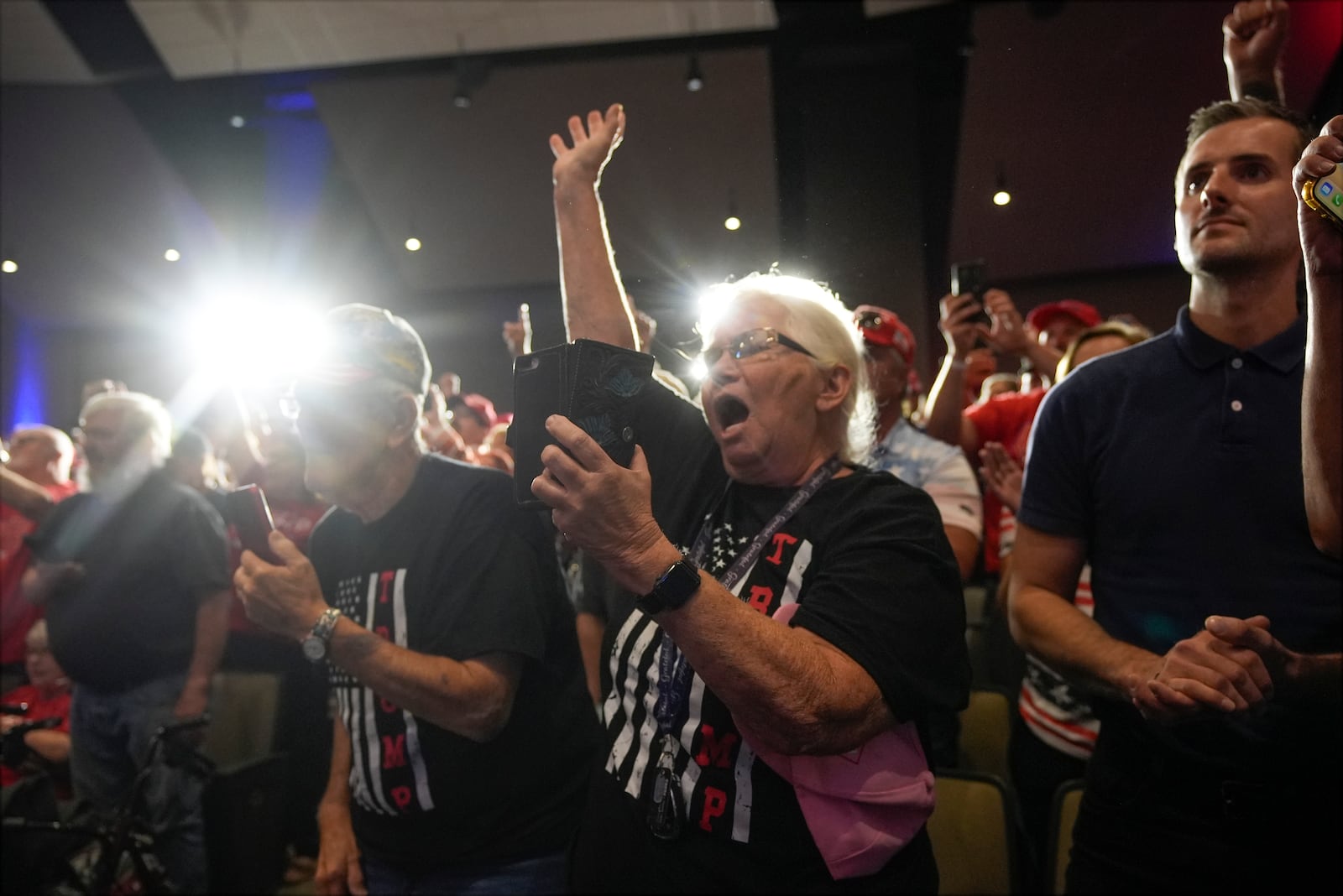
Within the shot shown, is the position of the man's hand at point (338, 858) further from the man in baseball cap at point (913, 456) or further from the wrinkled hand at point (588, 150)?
the man in baseball cap at point (913, 456)

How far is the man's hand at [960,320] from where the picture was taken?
69.9 inches

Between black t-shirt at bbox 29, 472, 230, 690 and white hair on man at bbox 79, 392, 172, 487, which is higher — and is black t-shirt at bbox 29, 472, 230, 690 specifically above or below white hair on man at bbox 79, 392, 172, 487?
below

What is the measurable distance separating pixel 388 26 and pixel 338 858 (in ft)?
8.23

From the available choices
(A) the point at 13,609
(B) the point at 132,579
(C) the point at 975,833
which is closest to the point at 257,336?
(B) the point at 132,579

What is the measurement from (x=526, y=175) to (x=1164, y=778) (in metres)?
1.61

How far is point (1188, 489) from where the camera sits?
43.5 inches

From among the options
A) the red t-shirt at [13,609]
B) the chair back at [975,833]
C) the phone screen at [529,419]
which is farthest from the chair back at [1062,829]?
the red t-shirt at [13,609]

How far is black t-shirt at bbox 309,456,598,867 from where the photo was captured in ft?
4.18

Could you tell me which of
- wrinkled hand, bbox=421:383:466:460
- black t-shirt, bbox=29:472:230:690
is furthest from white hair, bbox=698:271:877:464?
black t-shirt, bbox=29:472:230:690

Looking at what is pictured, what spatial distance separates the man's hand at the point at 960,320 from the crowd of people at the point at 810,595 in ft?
1.68

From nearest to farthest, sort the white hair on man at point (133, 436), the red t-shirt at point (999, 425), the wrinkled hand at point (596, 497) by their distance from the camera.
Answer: the wrinkled hand at point (596, 497) < the red t-shirt at point (999, 425) < the white hair on man at point (133, 436)

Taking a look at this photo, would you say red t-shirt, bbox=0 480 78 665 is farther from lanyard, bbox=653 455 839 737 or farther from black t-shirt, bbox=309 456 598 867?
lanyard, bbox=653 455 839 737

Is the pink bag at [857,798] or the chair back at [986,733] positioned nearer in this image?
the pink bag at [857,798]

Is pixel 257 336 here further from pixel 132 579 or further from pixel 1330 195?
pixel 1330 195
